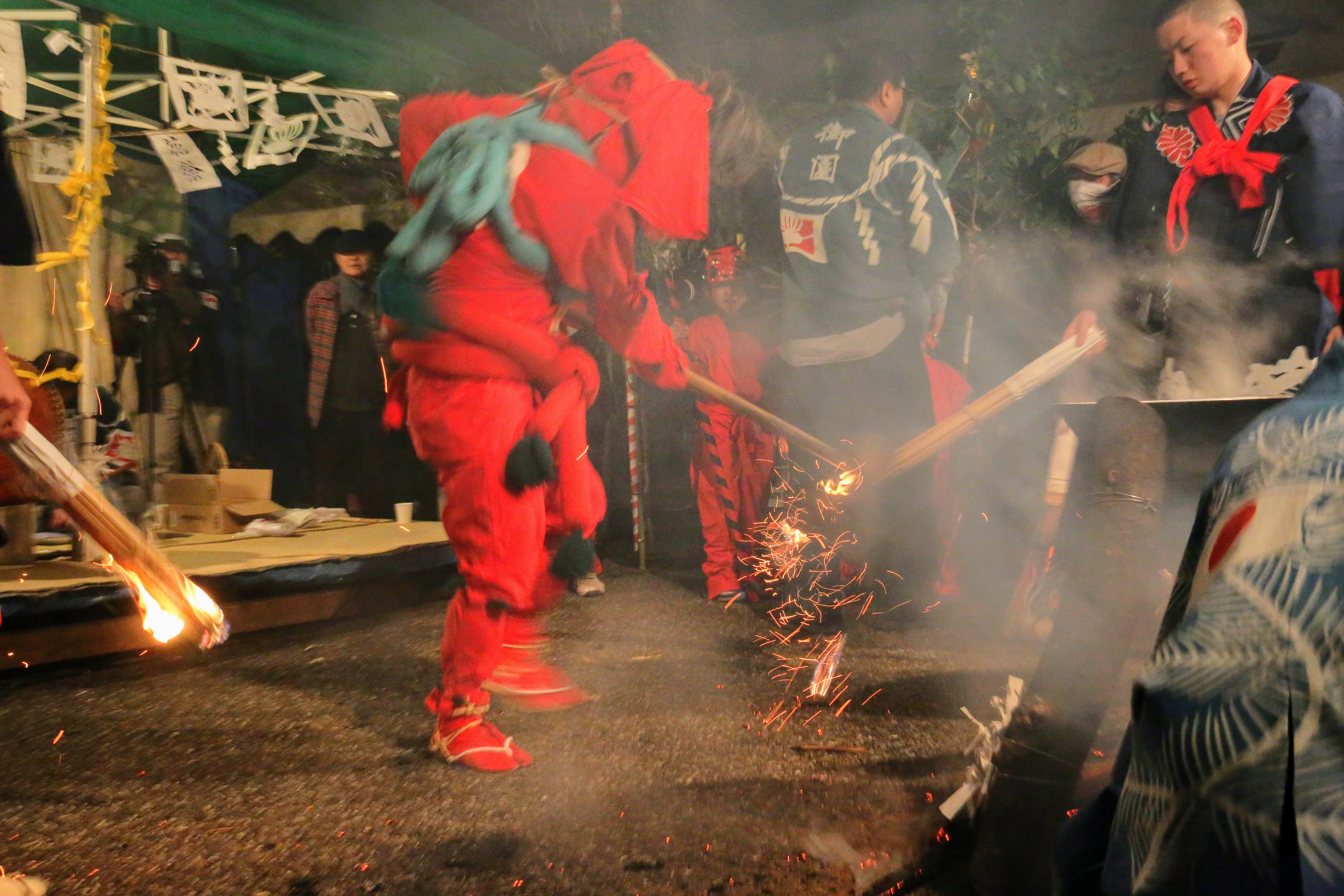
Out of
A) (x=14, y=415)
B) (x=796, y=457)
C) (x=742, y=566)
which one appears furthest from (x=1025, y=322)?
(x=14, y=415)

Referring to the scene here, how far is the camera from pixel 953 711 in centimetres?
217

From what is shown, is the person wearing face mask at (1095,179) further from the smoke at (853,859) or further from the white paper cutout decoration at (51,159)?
the white paper cutout decoration at (51,159)

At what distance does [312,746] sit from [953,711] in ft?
5.20

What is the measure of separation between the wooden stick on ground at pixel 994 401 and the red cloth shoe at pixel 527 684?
1.20m

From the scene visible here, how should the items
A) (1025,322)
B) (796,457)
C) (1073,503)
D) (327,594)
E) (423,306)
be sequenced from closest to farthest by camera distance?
(1073,503) → (423,306) → (1025,322) → (796,457) → (327,594)

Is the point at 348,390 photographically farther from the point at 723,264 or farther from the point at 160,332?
the point at 723,264

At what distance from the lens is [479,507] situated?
5.77ft

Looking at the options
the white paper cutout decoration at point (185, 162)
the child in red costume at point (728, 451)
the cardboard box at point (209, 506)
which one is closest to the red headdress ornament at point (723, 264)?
the child in red costume at point (728, 451)

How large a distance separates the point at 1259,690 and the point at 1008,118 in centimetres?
214

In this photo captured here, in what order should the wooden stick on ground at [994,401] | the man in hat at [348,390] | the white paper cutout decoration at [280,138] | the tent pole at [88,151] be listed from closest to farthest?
1. the wooden stick on ground at [994,401]
2. the tent pole at [88,151]
3. the white paper cutout decoration at [280,138]
4. the man in hat at [348,390]

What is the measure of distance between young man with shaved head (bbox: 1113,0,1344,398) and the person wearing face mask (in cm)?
5

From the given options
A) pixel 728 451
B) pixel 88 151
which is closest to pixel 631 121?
pixel 728 451

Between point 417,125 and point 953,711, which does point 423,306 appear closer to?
point 417,125

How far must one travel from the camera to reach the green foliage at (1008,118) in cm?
222
